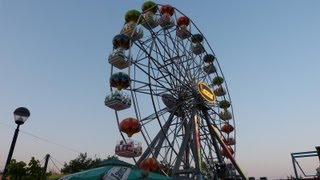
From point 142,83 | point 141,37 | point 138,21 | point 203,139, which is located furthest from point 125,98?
point 203,139

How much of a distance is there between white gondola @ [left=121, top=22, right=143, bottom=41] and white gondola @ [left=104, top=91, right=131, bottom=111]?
15.2 ft

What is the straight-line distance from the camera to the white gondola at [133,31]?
20.4 meters

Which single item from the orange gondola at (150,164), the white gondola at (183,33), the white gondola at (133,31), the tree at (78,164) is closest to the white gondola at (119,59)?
the white gondola at (133,31)

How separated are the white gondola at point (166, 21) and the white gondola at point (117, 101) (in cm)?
836

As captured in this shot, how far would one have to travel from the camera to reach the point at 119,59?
1880 cm

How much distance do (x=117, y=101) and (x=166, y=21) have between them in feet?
30.3

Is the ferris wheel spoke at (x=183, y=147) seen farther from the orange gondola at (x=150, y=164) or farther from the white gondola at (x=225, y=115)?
the white gondola at (x=225, y=115)

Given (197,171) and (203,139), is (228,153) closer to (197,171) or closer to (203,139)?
(203,139)

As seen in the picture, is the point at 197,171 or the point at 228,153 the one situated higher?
the point at 228,153

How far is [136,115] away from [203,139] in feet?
24.5

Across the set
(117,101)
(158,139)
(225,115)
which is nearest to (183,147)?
(158,139)

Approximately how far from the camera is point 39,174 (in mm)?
13227

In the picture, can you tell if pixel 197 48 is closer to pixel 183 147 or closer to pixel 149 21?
pixel 149 21

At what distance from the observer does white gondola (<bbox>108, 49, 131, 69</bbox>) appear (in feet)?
61.7
